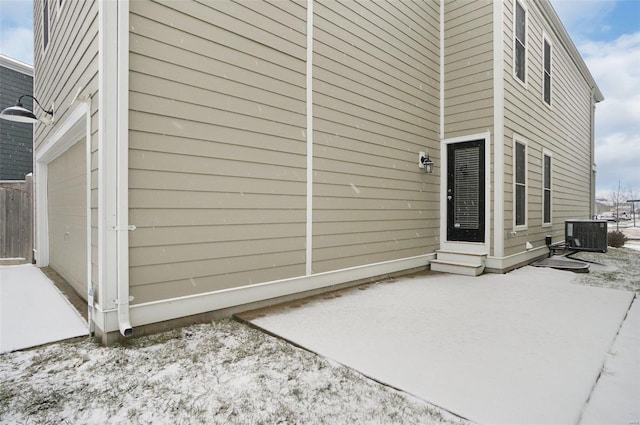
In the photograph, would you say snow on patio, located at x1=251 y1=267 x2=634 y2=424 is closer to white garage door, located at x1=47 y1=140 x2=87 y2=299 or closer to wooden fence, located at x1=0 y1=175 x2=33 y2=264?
white garage door, located at x1=47 y1=140 x2=87 y2=299

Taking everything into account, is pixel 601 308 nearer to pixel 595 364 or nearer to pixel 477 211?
pixel 595 364

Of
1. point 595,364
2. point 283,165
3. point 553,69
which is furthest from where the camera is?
point 553,69

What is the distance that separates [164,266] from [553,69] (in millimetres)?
8748

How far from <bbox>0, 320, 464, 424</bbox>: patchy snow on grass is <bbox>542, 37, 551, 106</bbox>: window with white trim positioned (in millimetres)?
7521

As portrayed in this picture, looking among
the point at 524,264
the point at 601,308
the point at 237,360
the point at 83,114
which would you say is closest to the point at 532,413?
the point at 237,360

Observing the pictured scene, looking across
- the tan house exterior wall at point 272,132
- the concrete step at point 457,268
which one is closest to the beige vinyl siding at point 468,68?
the tan house exterior wall at point 272,132

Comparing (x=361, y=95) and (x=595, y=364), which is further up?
(x=361, y=95)

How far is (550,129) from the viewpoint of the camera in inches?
286

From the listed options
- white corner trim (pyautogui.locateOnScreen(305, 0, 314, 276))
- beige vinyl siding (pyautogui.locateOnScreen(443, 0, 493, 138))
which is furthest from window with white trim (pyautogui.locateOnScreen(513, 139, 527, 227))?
white corner trim (pyautogui.locateOnScreen(305, 0, 314, 276))

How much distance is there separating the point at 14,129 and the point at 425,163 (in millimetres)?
10757

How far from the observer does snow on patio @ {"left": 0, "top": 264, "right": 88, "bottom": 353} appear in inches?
98.2

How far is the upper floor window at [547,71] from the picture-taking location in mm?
7018

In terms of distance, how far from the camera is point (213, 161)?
2963 mm

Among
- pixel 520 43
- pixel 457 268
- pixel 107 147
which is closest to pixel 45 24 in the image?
pixel 107 147
